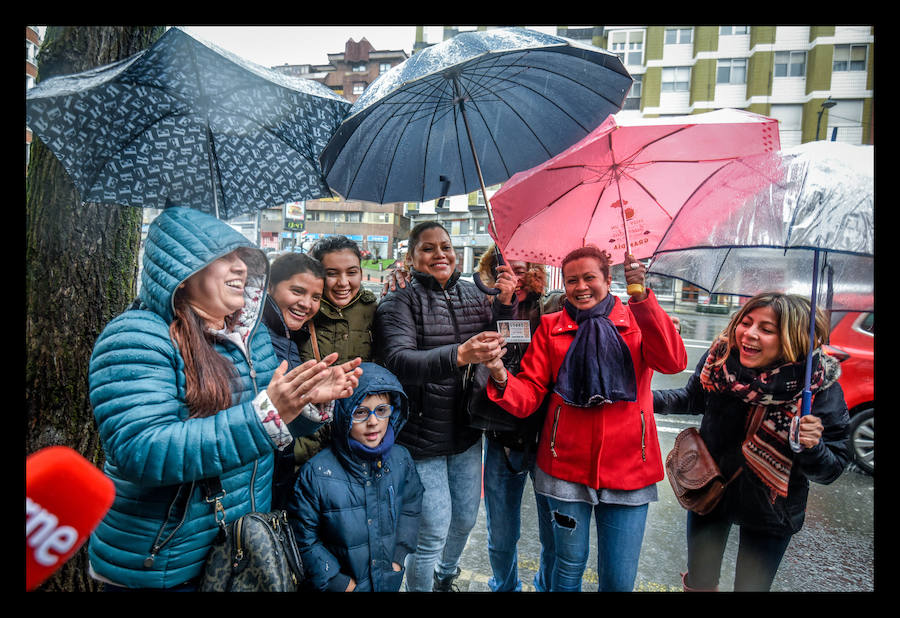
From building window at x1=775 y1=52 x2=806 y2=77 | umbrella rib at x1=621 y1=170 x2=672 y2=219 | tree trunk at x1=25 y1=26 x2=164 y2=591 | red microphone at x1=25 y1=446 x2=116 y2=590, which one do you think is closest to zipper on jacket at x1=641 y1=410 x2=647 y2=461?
umbrella rib at x1=621 y1=170 x2=672 y2=219

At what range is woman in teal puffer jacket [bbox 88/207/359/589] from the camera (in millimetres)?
1302

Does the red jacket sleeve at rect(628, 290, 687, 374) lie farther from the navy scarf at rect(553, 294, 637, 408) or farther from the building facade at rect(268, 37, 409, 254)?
the building facade at rect(268, 37, 409, 254)

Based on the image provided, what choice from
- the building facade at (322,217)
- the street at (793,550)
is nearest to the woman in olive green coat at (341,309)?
the building facade at (322,217)

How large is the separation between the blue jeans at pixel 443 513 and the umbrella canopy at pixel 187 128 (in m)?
1.53

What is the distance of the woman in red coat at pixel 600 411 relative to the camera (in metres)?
1.89

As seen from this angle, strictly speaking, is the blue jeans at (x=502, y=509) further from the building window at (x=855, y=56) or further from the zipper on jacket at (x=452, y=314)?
the building window at (x=855, y=56)

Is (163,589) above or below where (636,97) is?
below

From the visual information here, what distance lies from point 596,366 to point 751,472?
2.76ft

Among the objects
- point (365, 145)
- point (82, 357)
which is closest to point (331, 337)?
point (365, 145)

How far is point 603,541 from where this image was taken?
1.93 m

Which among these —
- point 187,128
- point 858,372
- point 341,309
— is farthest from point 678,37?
point 187,128

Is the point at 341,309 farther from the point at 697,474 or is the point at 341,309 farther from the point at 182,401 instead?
the point at 697,474

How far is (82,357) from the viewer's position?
210cm
